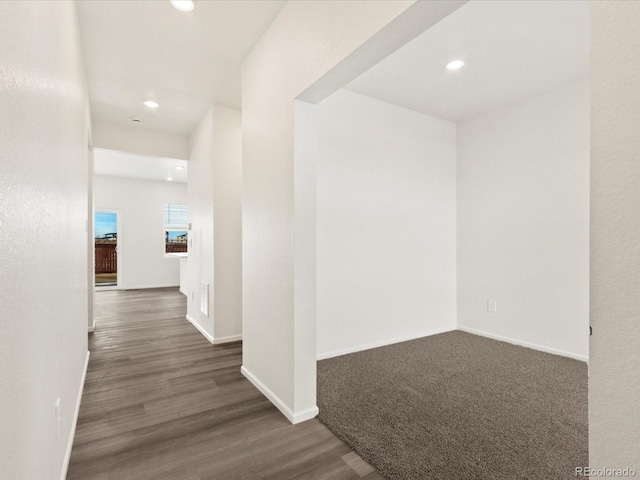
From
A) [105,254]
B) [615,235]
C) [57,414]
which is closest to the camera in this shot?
[615,235]

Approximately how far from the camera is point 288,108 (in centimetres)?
219

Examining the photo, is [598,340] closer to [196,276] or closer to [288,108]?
[288,108]

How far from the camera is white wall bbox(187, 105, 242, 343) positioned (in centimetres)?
379

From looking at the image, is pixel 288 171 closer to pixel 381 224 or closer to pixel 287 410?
pixel 287 410

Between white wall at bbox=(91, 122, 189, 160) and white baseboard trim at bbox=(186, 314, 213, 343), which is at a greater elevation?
white wall at bbox=(91, 122, 189, 160)

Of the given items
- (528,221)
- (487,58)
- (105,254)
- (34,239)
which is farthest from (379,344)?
(105,254)

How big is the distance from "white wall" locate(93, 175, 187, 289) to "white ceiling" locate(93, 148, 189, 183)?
1.21ft

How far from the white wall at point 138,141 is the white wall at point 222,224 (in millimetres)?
981

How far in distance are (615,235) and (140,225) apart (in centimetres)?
883

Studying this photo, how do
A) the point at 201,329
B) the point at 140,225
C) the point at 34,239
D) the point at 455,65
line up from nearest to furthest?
the point at 34,239
the point at 455,65
the point at 201,329
the point at 140,225

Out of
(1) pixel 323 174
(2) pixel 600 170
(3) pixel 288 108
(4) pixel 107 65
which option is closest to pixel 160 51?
(4) pixel 107 65

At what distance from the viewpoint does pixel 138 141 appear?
14.9 feet

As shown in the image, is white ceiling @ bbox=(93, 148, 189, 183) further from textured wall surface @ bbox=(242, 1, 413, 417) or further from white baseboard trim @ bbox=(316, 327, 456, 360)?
white baseboard trim @ bbox=(316, 327, 456, 360)

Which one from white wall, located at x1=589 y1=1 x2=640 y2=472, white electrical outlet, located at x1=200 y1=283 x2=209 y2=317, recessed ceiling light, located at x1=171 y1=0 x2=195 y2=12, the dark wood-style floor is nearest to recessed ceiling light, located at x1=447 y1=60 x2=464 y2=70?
recessed ceiling light, located at x1=171 y1=0 x2=195 y2=12
